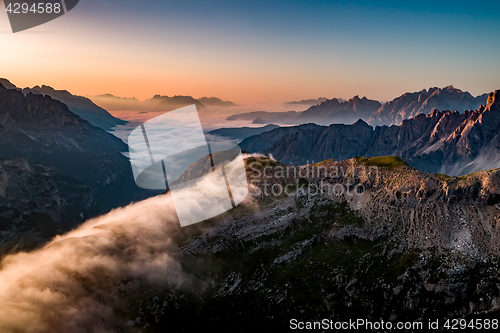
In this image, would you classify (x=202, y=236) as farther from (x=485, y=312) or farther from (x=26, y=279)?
(x=485, y=312)

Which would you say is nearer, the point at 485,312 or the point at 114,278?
the point at 485,312

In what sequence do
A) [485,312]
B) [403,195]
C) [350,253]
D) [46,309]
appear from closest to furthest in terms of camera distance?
[485,312]
[46,309]
[350,253]
[403,195]

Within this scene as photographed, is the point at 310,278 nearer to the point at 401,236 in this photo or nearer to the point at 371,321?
the point at 371,321

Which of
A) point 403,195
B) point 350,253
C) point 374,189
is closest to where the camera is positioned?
point 350,253

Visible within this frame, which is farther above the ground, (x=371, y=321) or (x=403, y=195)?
(x=403, y=195)

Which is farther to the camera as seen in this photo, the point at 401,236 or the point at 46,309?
the point at 401,236

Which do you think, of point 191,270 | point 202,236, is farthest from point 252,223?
point 191,270

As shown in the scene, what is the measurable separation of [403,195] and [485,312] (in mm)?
67176

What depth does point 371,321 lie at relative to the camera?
419ft

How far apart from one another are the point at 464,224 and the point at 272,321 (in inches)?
4012

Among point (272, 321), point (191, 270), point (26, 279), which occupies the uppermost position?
point (26, 279)

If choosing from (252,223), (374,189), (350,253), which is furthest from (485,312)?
(252,223)

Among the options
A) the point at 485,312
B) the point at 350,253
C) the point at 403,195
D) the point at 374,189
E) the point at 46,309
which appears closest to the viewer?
the point at 485,312

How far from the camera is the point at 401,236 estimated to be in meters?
154
